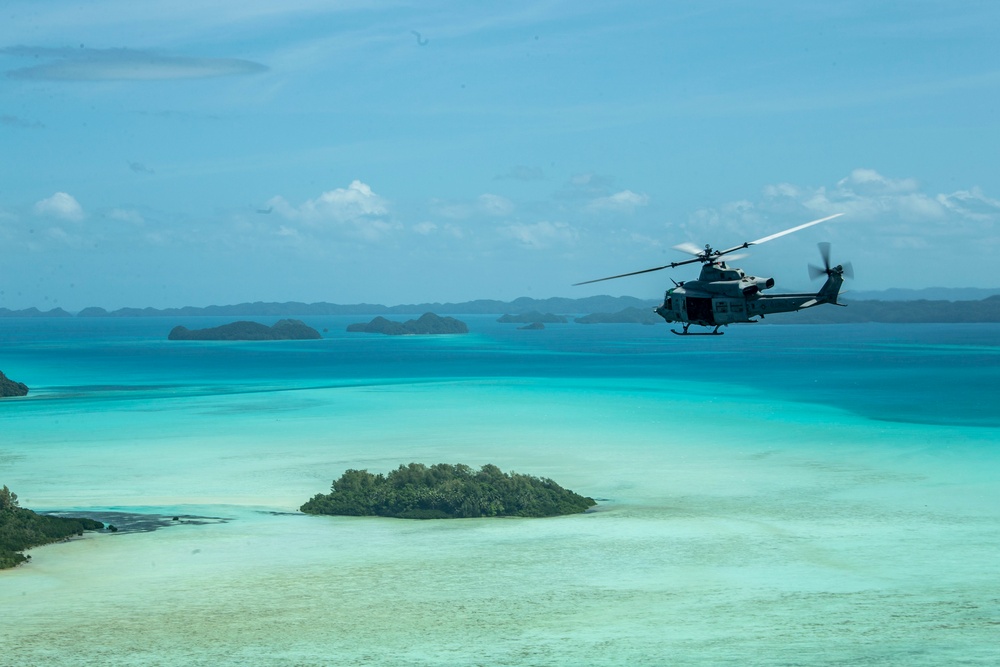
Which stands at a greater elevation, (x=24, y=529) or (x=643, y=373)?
(x=643, y=373)

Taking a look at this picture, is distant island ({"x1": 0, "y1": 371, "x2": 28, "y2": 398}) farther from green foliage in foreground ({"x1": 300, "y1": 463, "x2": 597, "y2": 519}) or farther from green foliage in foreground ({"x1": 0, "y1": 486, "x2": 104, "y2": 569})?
Answer: green foliage in foreground ({"x1": 300, "y1": 463, "x2": 597, "y2": 519})

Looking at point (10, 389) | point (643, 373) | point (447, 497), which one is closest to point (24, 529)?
point (447, 497)

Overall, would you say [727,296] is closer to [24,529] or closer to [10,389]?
[24,529]

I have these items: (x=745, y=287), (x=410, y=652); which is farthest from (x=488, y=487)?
(x=745, y=287)

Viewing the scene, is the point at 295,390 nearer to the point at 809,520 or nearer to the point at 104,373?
the point at 104,373

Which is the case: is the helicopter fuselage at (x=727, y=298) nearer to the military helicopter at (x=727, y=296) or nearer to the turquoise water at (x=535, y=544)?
the military helicopter at (x=727, y=296)

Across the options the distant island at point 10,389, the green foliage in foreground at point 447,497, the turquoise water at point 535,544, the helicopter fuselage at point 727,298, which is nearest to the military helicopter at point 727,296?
the helicopter fuselage at point 727,298

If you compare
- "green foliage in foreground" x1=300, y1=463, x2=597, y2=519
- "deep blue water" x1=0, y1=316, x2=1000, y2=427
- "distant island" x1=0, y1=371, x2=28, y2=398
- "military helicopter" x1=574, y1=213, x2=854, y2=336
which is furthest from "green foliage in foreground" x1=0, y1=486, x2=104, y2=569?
"distant island" x1=0, y1=371, x2=28, y2=398
